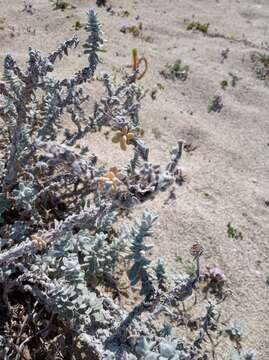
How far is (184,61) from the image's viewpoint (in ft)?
20.5

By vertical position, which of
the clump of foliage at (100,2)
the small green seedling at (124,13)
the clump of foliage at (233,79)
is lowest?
the clump of foliage at (233,79)

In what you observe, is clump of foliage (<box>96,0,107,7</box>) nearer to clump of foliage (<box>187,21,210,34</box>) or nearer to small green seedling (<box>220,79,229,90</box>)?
clump of foliage (<box>187,21,210,34</box>)

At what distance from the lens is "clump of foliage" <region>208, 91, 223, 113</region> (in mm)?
5469

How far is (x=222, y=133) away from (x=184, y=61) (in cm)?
158

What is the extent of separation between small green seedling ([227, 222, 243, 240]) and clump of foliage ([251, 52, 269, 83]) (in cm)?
328

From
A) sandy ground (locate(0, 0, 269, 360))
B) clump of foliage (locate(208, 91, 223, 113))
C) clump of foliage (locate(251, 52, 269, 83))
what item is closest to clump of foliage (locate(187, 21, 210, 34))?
sandy ground (locate(0, 0, 269, 360))

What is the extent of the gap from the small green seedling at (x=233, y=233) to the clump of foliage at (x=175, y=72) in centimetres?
254

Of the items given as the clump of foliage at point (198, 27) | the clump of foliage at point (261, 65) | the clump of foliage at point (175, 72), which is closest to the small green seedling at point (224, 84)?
the clump of foliage at point (175, 72)

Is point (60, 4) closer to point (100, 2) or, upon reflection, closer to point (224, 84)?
point (100, 2)

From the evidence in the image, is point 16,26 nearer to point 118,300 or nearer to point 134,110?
point 134,110

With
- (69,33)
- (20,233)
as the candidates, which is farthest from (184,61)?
(20,233)

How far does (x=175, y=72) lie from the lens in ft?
19.1

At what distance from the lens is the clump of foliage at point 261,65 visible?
6477mm

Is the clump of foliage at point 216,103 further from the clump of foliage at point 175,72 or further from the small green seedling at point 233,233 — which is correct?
the small green seedling at point 233,233
